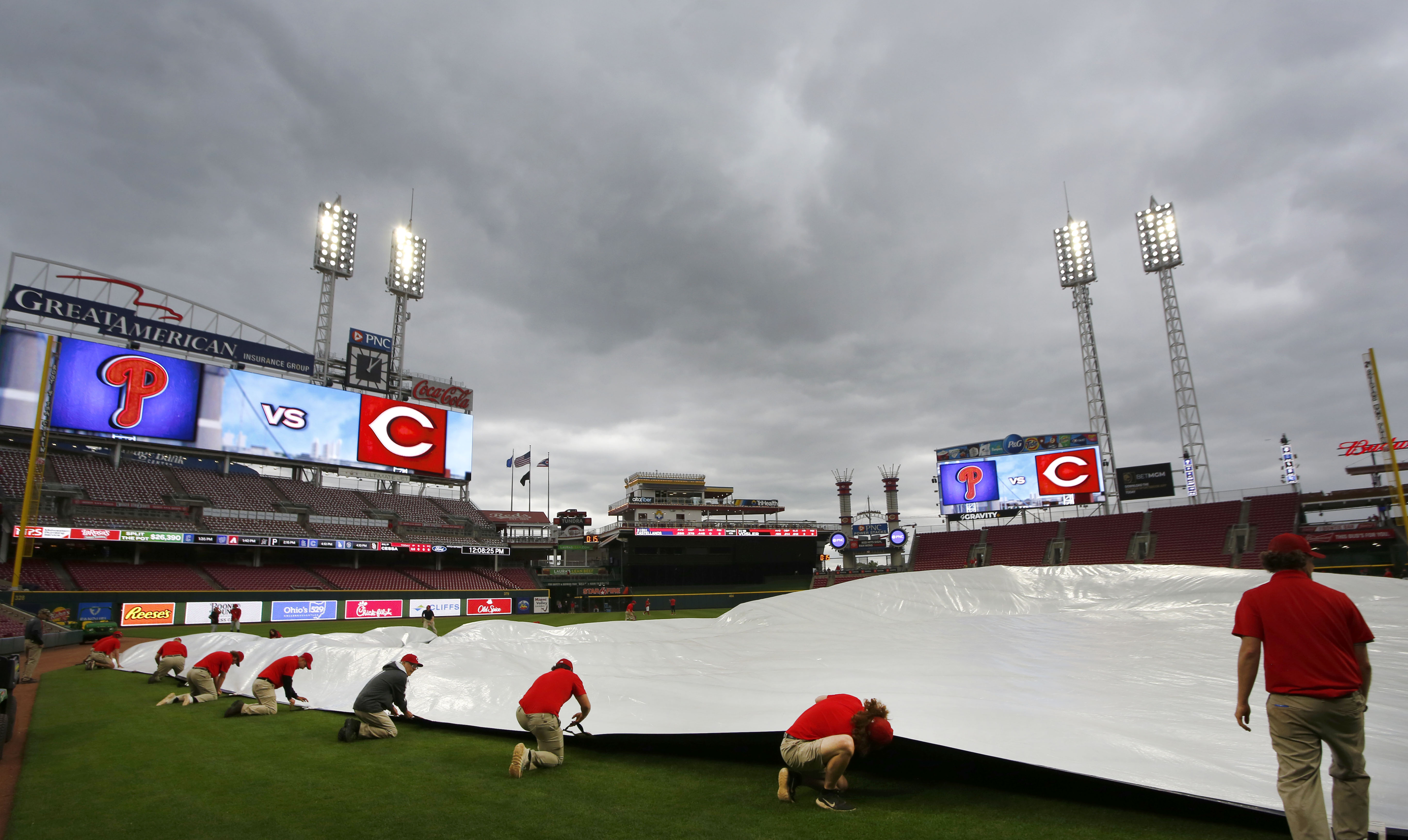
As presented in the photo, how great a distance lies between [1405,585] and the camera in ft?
27.0

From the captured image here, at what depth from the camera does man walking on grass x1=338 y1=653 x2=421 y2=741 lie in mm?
7059

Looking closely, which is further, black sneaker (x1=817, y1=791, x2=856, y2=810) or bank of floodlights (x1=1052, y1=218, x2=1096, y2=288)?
bank of floodlights (x1=1052, y1=218, x2=1096, y2=288)

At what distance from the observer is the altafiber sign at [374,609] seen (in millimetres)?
31703

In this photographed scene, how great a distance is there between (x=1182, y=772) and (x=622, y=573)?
1878 inches

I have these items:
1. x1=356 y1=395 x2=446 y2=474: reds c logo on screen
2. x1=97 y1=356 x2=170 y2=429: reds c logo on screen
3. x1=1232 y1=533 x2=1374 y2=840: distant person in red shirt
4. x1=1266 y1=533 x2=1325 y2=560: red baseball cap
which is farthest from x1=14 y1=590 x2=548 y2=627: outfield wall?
x1=1266 y1=533 x2=1325 y2=560: red baseball cap

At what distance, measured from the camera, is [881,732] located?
4.71m

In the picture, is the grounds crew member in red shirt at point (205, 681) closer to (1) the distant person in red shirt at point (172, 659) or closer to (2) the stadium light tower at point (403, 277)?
(1) the distant person in red shirt at point (172, 659)

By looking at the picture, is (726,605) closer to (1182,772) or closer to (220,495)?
(220,495)

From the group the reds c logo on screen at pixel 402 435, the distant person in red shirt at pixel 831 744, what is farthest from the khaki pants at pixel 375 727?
the reds c logo on screen at pixel 402 435

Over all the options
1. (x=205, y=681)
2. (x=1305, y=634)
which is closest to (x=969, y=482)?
(x=205, y=681)

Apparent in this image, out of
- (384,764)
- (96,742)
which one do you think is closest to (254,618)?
(96,742)

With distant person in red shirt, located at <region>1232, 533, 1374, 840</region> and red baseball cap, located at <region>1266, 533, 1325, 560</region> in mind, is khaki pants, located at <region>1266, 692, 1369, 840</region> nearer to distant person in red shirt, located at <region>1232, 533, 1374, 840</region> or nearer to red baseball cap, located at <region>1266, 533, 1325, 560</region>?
distant person in red shirt, located at <region>1232, 533, 1374, 840</region>

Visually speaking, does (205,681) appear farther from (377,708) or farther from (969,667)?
(969,667)

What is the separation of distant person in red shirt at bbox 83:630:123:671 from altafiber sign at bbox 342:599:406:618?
1796 centimetres
